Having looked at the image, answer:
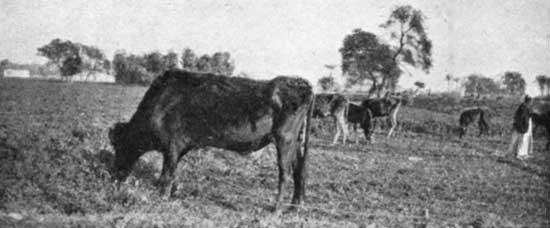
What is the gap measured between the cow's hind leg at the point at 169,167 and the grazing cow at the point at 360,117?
12.1 metres

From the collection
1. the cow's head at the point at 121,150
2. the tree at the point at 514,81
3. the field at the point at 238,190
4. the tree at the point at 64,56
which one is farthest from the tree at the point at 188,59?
the tree at the point at 514,81

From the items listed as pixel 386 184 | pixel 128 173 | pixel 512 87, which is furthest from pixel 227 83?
pixel 512 87

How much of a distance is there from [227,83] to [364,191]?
3.69 metres

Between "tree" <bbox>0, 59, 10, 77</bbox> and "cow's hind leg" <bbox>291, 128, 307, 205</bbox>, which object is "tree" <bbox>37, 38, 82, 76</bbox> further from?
"cow's hind leg" <bbox>291, 128, 307, 205</bbox>

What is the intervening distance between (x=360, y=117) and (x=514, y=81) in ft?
247

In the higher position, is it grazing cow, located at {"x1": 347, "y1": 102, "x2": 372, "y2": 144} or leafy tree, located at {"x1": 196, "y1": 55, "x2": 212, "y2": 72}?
leafy tree, located at {"x1": 196, "y1": 55, "x2": 212, "y2": 72}

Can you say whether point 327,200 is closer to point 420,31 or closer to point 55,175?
point 55,175

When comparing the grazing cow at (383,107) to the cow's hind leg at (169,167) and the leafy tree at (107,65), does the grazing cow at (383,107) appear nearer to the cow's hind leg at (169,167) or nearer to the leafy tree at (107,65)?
the cow's hind leg at (169,167)

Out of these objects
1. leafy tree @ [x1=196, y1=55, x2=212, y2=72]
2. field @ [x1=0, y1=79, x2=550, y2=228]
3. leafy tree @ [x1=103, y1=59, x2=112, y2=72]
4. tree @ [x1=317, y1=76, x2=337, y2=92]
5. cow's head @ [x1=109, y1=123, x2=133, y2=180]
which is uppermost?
leafy tree @ [x1=103, y1=59, x2=112, y2=72]

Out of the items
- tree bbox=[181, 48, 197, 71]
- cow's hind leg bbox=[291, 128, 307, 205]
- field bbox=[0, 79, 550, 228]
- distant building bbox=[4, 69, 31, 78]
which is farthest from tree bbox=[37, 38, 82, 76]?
cow's hind leg bbox=[291, 128, 307, 205]

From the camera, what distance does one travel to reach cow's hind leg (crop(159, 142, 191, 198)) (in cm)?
705

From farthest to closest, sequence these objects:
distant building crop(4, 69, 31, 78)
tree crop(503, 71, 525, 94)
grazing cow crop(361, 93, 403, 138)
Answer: tree crop(503, 71, 525, 94), distant building crop(4, 69, 31, 78), grazing cow crop(361, 93, 403, 138)

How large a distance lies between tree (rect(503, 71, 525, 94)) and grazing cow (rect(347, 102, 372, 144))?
72.4 m

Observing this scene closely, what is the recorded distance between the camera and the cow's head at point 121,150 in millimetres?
7516
